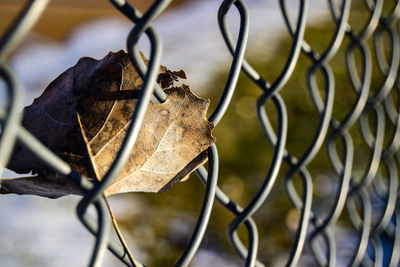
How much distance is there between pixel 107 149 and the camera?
1.83 ft

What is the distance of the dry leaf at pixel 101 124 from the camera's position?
21.5 inches

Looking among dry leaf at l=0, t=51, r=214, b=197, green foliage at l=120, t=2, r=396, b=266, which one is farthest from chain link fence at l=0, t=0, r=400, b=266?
green foliage at l=120, t=2, r=396, b=266

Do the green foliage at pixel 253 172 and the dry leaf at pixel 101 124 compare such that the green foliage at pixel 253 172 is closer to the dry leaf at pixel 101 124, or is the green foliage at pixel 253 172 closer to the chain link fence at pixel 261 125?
the chain link fence at pixel 261 125

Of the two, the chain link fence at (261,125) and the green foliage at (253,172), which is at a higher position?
the chain link fence at (261,125)

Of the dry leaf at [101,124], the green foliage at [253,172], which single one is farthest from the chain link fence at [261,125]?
the green foliage at [253,172]

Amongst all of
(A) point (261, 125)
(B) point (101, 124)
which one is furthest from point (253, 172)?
(B) point (101, 124)

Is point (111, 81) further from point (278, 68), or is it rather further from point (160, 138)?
point (278, 68)

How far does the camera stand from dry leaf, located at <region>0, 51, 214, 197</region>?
21.5 inches

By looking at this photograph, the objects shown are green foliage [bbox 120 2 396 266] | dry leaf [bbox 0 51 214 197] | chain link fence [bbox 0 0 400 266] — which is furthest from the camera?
green foliage [bbox 120 2 396 266]

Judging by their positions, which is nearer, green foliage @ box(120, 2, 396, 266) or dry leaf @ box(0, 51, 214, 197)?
dry leaf @ box(0, 51, 214, 197)

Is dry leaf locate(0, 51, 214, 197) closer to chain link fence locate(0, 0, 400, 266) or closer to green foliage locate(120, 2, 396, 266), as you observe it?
chain link fence locate(0, 0, 400, 266)

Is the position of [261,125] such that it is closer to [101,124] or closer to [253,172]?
[101,124]

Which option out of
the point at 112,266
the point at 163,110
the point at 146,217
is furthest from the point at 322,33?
the point at 163,110

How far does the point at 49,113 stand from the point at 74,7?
18.9 feet
